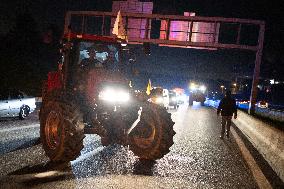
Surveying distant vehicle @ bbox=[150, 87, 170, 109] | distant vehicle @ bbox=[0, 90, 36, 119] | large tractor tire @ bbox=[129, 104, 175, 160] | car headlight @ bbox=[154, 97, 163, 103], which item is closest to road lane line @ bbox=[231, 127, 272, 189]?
large tractor tire @ bbox=[129, 104, 175, 160]

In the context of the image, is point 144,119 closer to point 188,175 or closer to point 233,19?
point 188,175

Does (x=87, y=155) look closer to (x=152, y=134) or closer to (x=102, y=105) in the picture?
(x=102, y=105)

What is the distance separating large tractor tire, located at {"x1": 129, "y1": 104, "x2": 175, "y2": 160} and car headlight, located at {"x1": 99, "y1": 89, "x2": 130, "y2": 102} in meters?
0.60

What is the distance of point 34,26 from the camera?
84.8 m

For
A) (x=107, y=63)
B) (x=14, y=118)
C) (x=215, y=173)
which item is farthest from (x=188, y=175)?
(x=14, y=118)

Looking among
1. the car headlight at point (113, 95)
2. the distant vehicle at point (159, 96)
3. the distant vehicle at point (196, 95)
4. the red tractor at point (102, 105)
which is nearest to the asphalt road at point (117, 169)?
the red tractor at point (102, 105)

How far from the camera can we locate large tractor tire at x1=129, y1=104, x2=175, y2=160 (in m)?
9.25

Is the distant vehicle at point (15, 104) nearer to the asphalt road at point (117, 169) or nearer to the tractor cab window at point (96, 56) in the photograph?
the asphalt road at point (117, 169)

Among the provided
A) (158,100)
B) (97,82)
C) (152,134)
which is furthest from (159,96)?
→ (97,82)

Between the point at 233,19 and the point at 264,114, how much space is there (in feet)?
72.8

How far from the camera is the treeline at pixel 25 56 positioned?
142 feet

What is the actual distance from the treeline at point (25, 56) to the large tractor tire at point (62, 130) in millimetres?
1667

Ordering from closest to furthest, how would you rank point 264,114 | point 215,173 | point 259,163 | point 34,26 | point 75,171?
point 75,171 → point 215,173 → point 259,163 → point 264,114 → point 34,26

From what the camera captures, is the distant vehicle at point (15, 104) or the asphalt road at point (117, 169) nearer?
the asphalt road at point (117, 169)
